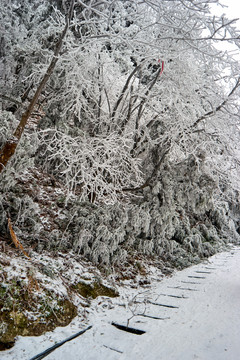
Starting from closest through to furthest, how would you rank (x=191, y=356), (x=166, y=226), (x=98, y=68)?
(x=191, y=356) → (x=98, y=68) → (x=166, y=226)

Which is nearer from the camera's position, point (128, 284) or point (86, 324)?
point (86, 324)

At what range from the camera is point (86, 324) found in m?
3.43

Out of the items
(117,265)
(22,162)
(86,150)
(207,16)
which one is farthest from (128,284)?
(207,16)

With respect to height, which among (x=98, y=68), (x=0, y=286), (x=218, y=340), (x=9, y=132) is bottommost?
(x=0, y=286)

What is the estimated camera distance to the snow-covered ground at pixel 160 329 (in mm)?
2713

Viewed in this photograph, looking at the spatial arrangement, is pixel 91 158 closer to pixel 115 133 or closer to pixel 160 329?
pixel 115 133

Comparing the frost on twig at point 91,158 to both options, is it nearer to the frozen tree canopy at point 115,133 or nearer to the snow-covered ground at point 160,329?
the frozen tree canopy at point 115,133

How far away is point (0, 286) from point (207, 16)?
415 cm

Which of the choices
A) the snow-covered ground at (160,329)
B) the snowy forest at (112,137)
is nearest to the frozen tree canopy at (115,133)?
the snowy forest at (112,137)

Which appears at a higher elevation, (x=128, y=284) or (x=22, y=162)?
(x=22, y=162)

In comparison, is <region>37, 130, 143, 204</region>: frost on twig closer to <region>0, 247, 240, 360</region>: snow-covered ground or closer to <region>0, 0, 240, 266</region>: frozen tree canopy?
<region>0, 0, 240, 266</region>: frozen tree canopy

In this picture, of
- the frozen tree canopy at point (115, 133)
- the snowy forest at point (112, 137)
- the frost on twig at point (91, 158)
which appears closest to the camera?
the frost on twig at point (91, 158)

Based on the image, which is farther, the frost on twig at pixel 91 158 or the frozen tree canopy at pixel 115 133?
the frozen tree canopy at pixel 115 133

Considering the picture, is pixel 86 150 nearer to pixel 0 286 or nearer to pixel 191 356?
pixel 0 286
